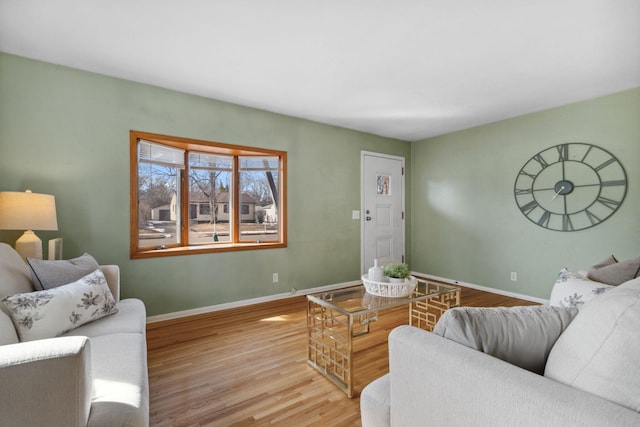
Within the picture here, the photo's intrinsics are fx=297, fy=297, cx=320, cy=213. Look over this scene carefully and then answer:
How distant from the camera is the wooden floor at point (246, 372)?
1.60 meters

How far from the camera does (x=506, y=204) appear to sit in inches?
155

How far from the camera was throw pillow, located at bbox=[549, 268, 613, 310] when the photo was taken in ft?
4.27

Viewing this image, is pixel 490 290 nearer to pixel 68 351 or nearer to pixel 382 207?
pixel 382 207

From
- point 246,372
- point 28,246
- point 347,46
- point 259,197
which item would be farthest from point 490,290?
point 28,246

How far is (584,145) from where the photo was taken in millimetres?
3281

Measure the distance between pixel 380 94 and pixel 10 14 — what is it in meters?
2.90

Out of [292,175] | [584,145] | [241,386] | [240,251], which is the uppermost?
[584,145]

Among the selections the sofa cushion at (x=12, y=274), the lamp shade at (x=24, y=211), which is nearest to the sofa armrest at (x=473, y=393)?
the sofa cushion at (x=12, y=274)

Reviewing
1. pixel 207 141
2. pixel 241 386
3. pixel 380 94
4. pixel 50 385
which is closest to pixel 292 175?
pixel 207 141

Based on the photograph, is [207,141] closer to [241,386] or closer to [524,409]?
[241,386]

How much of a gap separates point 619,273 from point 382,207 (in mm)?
3362

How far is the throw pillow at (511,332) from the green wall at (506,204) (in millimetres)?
3152

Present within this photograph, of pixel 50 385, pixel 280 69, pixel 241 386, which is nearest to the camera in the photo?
pixel 50 385

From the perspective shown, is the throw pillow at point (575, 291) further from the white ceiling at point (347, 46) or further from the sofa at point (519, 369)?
the white ceiling at point (347, 46)
